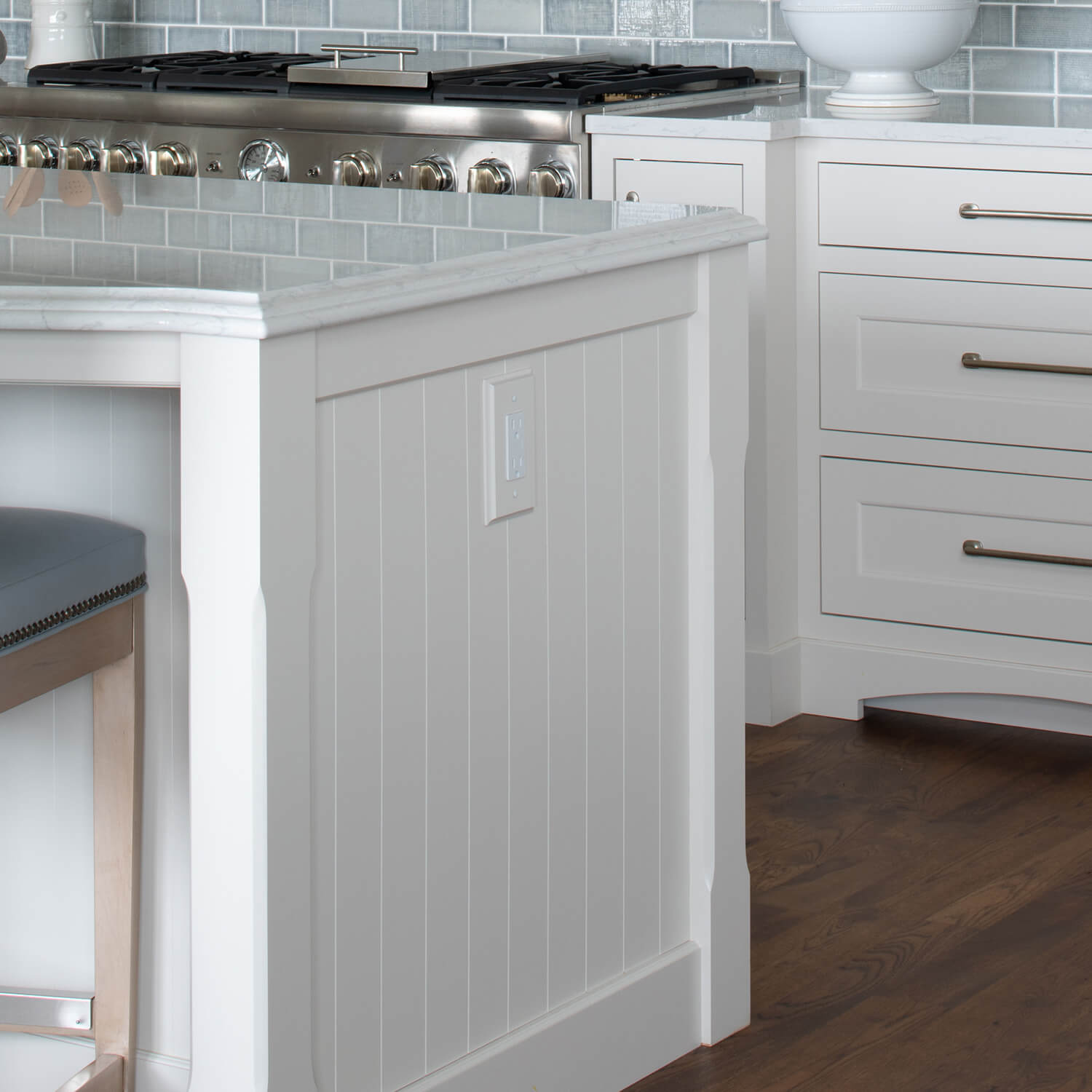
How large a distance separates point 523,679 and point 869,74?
1.76 m

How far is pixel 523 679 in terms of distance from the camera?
1.83 meters

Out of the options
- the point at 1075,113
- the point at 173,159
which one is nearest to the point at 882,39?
the point at 1075,113

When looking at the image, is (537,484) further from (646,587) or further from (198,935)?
(198,935)

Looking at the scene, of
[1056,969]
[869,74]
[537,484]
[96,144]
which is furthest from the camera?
[96,144]

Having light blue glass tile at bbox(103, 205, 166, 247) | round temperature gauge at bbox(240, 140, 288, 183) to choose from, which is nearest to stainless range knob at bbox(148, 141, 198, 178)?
round temperature gauge at bbox(240, 140, 288, 183)

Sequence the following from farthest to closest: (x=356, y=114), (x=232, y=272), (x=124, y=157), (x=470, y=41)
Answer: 1. (x=470, y=41)
2. (x=124, y=157)
3. (x=356, y=114)
4. (x=232, y=272)

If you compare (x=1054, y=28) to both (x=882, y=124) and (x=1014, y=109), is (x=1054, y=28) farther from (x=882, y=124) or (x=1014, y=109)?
(x=882, y=124)

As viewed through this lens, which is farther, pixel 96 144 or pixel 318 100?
pixel 96 144

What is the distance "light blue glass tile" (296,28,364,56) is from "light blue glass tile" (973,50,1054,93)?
142cm

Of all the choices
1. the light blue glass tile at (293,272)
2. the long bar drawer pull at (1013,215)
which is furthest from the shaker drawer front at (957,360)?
the light blue glass tile at (293,272)

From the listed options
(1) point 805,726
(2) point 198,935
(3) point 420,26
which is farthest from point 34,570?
(3) point 420,26

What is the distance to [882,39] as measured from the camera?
3.13 metres

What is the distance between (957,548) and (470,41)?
1.68 metres

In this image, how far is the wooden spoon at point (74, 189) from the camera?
1936 millimetres
